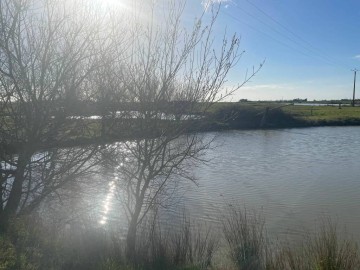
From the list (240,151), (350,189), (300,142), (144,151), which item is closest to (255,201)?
(350,189)

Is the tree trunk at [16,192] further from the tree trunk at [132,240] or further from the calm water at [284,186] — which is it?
the calm water at [284,186]

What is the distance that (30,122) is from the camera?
572 cm

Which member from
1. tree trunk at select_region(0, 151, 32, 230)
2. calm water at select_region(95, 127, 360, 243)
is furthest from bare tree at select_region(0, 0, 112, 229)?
calm water at select_region(95, 127, 360, 243)

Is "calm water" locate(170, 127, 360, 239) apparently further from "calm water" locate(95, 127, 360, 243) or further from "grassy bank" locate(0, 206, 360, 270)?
"grassy bank" locate(0, 206, 360, 270)

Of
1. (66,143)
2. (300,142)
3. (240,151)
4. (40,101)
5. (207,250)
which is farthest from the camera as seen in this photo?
(300,142)

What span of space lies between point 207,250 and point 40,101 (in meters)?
3.92

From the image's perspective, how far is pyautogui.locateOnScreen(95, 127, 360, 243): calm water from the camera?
432 inches

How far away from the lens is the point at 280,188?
49.5ft

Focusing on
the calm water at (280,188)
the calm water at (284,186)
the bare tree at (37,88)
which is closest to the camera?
the bare tree at (37,88)

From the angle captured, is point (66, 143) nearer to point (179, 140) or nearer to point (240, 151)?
point (179, 140)

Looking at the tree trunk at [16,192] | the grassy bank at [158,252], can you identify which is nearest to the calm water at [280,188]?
the grassy bank at [158,252]

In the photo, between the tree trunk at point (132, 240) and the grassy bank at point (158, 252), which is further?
the tree trunk at point (132, 240)

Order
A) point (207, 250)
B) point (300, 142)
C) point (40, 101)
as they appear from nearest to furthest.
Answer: point (40, 101)
point (207, 250)
point (300, 142)

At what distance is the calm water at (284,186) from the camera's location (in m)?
11.2
